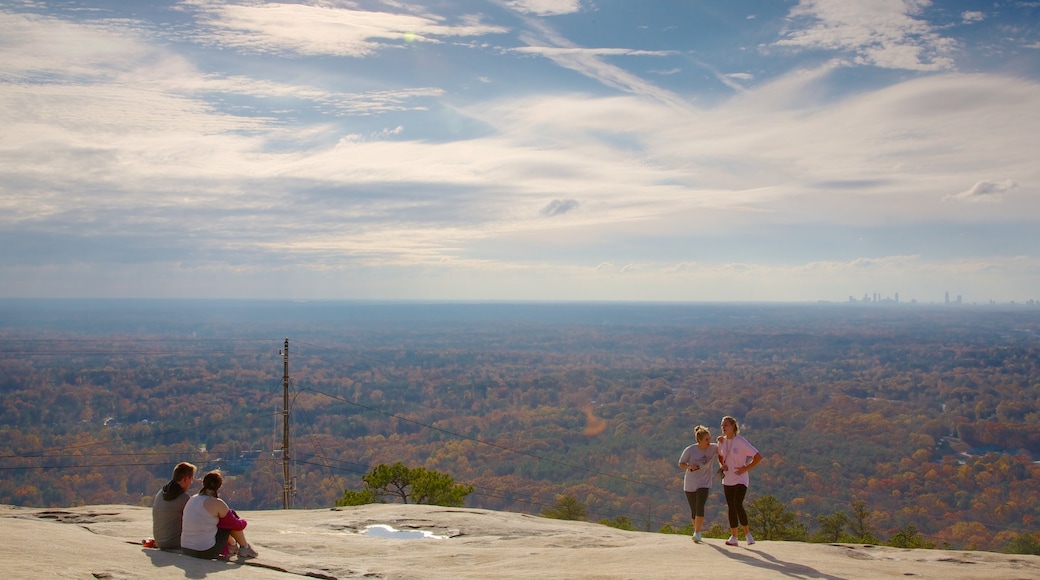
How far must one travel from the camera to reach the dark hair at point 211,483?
8.84 metres

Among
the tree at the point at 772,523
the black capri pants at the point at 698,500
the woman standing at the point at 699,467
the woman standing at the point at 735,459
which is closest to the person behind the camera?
the woman standing at the point at 735,459

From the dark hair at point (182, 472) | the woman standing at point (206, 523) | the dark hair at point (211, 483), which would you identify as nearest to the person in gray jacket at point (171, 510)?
the dark hair at point (182, 472)

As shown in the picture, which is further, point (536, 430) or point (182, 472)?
point (536, 430)

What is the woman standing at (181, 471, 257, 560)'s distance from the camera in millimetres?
8797

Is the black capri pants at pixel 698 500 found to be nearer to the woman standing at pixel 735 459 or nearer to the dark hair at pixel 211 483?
the woman standing at pixel 735 459

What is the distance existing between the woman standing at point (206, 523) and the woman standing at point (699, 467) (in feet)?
23.3

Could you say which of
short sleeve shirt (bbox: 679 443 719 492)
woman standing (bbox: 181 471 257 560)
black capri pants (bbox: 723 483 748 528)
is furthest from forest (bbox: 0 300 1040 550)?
black capri pants (bbox: 723 483 748 528)

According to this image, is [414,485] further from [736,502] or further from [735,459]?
[735,459]

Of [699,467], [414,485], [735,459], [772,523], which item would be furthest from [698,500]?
[772,523]

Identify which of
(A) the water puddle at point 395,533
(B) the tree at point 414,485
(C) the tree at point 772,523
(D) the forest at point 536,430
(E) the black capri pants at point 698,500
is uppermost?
(E) the black capri pants at point 698,500

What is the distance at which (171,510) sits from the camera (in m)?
9.16

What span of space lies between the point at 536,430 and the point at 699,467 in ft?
255

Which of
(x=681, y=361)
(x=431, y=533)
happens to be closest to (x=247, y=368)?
(x=681, y=361)

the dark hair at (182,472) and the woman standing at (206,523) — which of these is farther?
the dark hair at (182,472)
